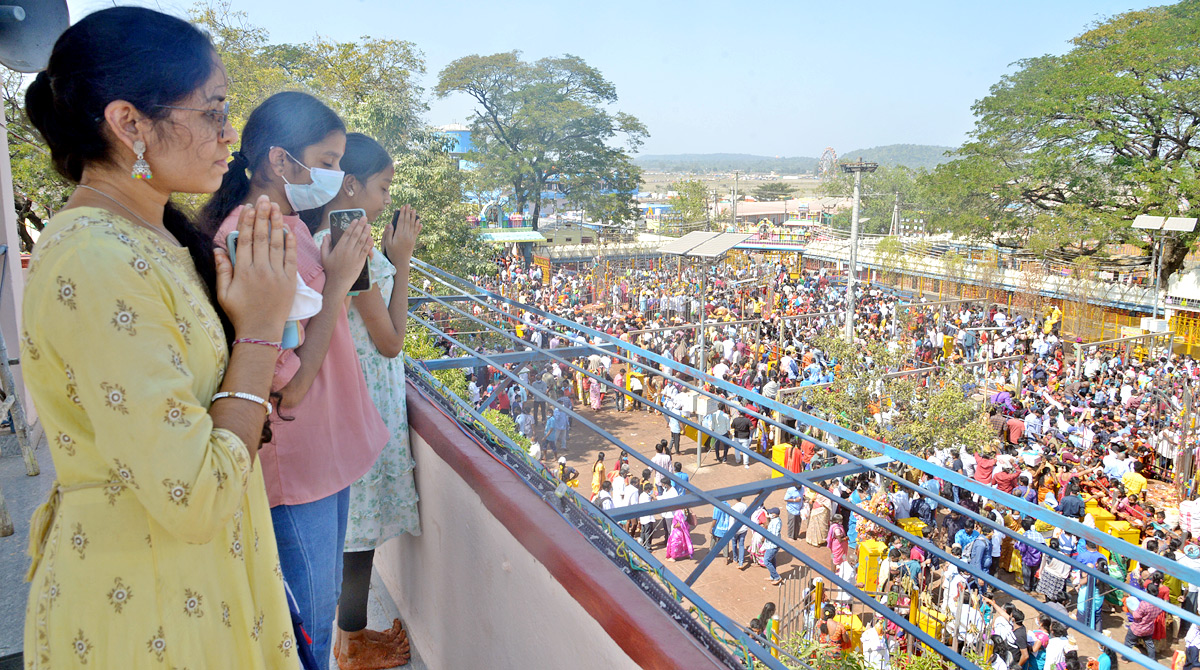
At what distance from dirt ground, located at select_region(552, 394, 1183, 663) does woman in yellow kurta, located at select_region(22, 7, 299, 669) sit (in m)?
3.75

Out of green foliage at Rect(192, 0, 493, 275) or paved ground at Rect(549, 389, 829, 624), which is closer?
paved ground at Rect(549, 389, 829, 624)

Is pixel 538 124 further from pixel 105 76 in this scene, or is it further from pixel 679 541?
pixel 105 76

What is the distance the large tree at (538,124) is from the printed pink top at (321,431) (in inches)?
1310

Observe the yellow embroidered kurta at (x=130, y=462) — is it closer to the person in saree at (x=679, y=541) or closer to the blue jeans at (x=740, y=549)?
the person in saree at (x=679, y=541)

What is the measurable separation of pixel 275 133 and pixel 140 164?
647 millimetres

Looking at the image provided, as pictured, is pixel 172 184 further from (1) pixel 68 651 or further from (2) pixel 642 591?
(2) pixel 642 591

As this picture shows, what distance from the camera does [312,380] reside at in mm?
1307

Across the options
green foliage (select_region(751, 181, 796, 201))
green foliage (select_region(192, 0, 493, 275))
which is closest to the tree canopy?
green foliage (select_region(192, 0, 493, 275))

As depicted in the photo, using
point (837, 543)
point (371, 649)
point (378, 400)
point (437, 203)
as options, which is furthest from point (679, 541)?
point (437, 203)

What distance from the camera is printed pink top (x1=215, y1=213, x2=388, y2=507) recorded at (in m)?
1.40

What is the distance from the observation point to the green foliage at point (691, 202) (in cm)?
4056

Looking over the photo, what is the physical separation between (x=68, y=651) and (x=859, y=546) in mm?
7591

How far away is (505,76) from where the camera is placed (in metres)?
34.7

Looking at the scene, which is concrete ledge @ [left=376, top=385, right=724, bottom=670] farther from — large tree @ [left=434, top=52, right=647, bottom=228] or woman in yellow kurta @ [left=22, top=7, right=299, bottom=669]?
large tree @ [left=434, top=52, right=647, bottom=228]
